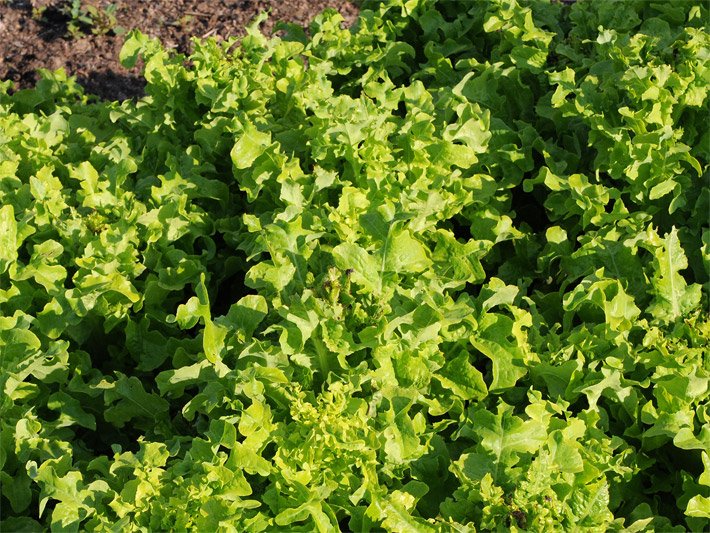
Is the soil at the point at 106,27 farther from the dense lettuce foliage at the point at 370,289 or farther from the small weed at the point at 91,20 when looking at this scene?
the dense lettuce foliage at the point at 370,289

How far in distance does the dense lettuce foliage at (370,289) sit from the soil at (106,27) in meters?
1.16

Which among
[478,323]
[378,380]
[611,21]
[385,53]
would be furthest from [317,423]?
[611,21]

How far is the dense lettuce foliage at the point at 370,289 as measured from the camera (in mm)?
2938

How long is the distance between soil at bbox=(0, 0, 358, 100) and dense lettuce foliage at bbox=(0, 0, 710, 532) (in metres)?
1.16

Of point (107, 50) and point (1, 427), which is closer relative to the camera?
point (1, 427)

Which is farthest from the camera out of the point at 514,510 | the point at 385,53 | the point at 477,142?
the point at 385,53

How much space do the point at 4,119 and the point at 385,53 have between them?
6.61 feet

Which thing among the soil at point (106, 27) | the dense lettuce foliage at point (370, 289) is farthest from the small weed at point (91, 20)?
the dense lettuce foliage at point (370, 289)

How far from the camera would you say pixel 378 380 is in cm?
314

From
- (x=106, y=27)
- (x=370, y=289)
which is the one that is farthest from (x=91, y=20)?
(x=370, y=289)

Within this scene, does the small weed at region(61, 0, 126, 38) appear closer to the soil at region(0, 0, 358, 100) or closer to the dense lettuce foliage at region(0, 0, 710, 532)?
the soil at region(0, 0, 358, 100)

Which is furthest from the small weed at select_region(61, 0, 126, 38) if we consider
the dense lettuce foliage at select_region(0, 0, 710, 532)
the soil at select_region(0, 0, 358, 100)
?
the dense lettuce foliage at select_region(0, 0, 710, 532)

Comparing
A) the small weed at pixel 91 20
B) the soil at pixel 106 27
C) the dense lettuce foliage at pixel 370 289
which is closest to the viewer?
the dense lettuce foliage at pixel 370 289

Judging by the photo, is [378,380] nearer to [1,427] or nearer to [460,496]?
[460,496]
